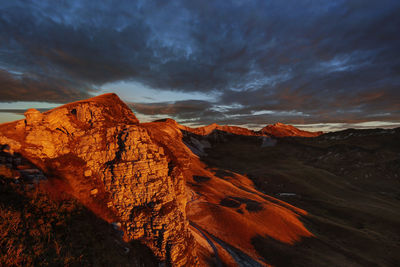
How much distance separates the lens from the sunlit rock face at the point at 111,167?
16.1 m

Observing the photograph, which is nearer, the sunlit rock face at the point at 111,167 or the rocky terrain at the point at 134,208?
the rocky terrain at the point at 134,208

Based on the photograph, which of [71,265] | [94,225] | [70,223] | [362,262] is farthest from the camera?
[362,262]

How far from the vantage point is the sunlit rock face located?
16.1 metres

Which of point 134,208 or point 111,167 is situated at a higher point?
point 111,167

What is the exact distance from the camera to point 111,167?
59.7 feet

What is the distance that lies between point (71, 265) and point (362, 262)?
5168 centimetres

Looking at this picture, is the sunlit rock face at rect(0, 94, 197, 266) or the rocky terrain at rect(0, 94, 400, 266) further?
the sunlit rock face at rect(0, 94, 197, 266)

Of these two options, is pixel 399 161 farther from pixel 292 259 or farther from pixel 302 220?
pixel 292 259

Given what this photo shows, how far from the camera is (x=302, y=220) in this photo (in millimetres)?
51281

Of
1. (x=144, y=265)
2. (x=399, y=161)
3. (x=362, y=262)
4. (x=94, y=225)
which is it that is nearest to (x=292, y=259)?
(x=362, y=262)

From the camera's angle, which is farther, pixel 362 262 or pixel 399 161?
pixel 399 161

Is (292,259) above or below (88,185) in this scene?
below

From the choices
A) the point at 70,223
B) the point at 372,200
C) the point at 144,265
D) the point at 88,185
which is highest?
the point at 88,185

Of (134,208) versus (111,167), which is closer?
(134,208)
